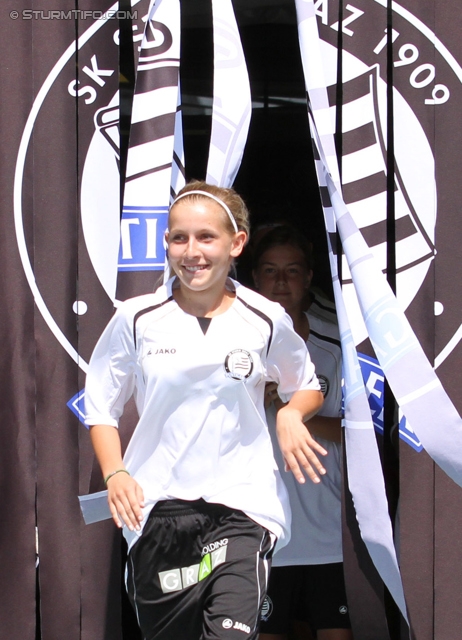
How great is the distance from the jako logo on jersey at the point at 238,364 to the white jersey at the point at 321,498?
1.64 feet

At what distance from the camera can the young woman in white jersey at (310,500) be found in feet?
8.55

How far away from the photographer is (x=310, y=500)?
262 cm

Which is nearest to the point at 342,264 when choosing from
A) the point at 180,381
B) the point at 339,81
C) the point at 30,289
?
the point at 339,81

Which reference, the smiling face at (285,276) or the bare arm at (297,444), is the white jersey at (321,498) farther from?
the bare arm at (297,444)

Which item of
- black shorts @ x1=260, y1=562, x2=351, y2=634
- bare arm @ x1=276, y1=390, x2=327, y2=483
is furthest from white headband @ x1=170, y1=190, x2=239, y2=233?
black shorts @ x1=260, y1=562, x2=351, y2=634

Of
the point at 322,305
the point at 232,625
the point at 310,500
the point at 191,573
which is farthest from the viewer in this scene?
the point at 322,305

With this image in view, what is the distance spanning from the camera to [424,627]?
104 inches

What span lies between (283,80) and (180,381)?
1942 millimetres

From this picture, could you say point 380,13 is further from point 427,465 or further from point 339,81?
point 427,465

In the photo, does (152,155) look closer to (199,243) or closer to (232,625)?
(199,243)

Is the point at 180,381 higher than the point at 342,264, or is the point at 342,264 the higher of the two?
the point at 342,264

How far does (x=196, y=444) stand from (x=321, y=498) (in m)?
0.69


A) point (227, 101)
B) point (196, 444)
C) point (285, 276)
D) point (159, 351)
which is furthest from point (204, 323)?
point (227, 101)

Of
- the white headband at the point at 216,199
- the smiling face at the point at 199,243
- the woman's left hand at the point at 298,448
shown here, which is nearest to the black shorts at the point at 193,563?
the woman's left hand at the point at 298,448
